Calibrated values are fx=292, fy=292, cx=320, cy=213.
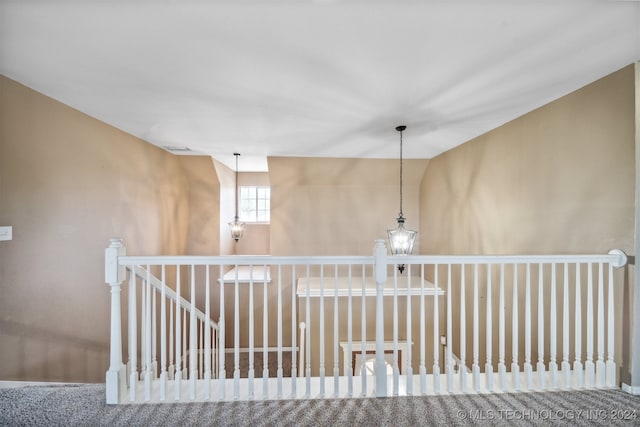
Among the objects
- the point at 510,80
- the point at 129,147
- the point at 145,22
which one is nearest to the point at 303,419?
the point at 145,22

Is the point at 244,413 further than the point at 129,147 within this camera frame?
No

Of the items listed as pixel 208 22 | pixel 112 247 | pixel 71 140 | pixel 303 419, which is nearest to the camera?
pixel 208 22

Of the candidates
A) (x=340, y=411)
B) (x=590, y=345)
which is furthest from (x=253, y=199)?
(x=590, y=345)

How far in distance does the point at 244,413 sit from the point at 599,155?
307cm

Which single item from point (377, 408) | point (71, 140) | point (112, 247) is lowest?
point (377, 408)

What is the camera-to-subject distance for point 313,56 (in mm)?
1917

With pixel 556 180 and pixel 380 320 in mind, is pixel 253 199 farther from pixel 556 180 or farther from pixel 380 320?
pixel 556 180

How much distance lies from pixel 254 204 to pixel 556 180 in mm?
6018

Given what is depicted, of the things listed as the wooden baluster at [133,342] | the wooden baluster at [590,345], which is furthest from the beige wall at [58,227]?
the wooden baluster at [590,345]

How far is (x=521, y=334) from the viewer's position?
2.93 metres

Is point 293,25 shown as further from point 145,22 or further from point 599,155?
point 599,155

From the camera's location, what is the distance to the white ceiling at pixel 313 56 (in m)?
1.52

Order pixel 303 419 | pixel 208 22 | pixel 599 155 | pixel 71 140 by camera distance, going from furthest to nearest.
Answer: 1. pixel 71 140
2. pixel 599 155
3. pixel 303 419
4. pixel 208 22

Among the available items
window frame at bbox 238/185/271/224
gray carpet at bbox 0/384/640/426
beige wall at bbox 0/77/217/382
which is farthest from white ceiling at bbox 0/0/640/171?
window frame at bbox 238/185/271/224
